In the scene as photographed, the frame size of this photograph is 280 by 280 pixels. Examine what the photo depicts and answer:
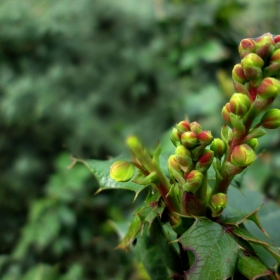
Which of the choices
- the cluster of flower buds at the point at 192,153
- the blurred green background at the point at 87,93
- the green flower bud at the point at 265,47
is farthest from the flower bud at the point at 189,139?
the blurred green background at the point at 87,93

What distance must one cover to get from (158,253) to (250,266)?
0.16 m

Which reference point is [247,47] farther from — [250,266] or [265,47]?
[250,266]

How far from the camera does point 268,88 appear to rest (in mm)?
314

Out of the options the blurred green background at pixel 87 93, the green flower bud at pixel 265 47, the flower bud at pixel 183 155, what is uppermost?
the green flower bud at pixel 265 47

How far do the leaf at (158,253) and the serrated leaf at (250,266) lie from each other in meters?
0.09

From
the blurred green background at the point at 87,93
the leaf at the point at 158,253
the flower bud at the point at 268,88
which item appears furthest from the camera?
the blurred green background at the point at 87,93

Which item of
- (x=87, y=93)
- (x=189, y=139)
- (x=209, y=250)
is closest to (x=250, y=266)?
(x=209, y=250)

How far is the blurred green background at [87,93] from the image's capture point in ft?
6.12

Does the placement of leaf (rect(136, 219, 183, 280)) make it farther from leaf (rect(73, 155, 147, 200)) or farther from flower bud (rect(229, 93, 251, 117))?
flower bud (rect(229, 93, 251, 117))

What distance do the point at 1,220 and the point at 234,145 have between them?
198 centimetres

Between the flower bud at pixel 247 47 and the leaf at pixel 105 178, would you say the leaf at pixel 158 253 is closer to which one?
the leaf at pixel 105 178

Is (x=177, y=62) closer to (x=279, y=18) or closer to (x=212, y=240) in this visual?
(x=279, y=18)

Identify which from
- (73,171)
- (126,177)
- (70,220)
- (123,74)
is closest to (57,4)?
(123,74)

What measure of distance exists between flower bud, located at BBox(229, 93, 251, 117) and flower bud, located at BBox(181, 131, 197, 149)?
5cm
